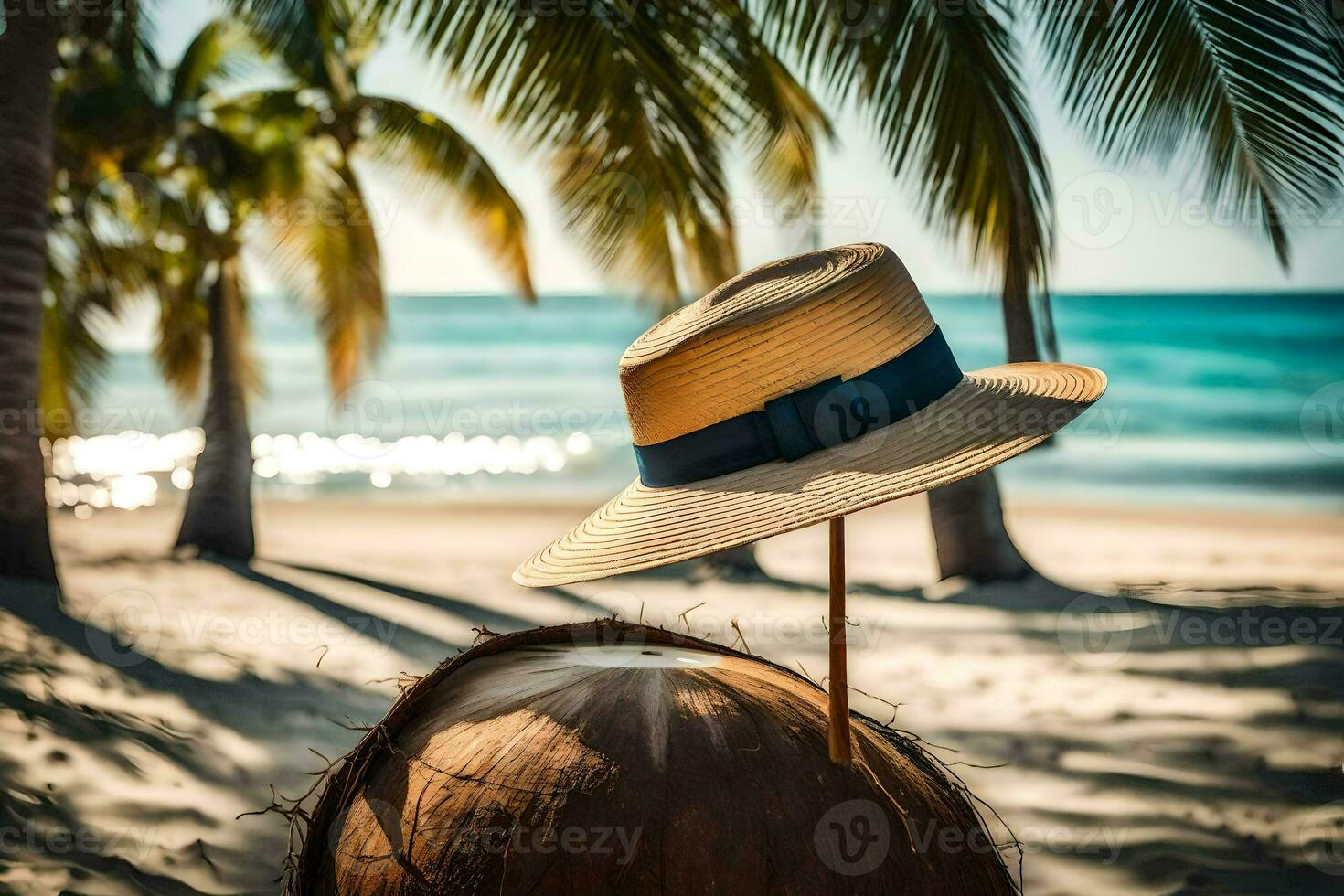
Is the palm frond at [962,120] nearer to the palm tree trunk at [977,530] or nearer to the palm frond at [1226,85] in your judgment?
the palm frond at [1226,85]

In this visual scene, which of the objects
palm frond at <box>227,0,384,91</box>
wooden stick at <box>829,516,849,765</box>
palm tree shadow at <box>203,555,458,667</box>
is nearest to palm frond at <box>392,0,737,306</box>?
palm frond at <box>227,0,384,91</box>

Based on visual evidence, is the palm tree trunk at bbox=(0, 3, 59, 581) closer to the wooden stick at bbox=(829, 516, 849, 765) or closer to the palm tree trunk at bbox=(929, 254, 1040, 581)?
the wooden stick at bbox=(829, 516, 849, 765)

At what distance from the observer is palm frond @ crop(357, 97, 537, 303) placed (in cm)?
858

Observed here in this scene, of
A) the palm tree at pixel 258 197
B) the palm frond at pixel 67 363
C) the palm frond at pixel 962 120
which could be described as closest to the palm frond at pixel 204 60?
the palm tree at pixel 258 197

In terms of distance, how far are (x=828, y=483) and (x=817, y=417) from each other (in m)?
0.15

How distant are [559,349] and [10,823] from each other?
31975 mm

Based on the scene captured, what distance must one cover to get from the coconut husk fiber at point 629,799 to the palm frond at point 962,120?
10.8 feet

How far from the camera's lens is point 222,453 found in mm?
9742

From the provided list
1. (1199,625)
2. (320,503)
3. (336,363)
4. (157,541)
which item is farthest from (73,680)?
(320,503)

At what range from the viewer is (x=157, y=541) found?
11.5 metres

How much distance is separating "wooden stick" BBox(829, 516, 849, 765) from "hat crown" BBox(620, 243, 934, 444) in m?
0.30

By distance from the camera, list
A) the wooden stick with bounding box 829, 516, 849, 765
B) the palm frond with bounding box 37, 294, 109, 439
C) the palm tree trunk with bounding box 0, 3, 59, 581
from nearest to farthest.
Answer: the wooden stick with bounding box 829, 516, 849, 765
the palm tree trunk with bounding box 0, 3, 59, 581
the palm frond with bounding box 37, 294, 109, 439

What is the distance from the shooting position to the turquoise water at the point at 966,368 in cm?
1681

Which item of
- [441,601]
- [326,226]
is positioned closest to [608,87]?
[441,601]
